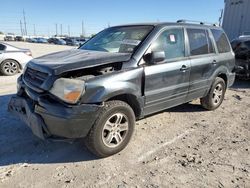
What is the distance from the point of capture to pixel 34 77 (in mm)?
3688

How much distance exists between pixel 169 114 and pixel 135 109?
5.36ft

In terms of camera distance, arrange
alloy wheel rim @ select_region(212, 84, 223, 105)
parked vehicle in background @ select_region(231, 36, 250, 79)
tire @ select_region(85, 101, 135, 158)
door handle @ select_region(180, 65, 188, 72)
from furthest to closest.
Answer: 1. parked vehicle in background @ select_region(231, 36, 250, 79)
2. alloy wheel rim @ select_region(212, 84, 223, 105)
3. door handle @ select_region(180, 65, 188, 72)
4. tire @ select_region(85, 101, 135, 158)

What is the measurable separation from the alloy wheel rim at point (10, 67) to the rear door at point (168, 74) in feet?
22.9

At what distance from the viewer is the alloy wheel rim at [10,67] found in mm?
9281

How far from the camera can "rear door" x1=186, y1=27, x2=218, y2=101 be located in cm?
476

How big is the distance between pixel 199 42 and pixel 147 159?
103 inches

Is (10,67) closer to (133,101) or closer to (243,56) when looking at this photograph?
(133,101)

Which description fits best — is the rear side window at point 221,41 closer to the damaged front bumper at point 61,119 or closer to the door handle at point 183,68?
the door handle at point 183,68

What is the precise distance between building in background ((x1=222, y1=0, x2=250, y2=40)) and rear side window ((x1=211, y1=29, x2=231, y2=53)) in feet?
33.5

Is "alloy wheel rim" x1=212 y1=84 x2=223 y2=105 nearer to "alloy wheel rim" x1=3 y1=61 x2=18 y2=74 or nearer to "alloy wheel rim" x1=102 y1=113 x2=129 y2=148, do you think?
"alloy wheel rim" x1=102 y1=113 x2=129 y2=148

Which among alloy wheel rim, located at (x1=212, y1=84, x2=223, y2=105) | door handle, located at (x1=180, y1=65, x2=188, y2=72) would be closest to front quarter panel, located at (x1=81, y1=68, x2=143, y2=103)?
door handle, located at (x1=180, y1=65, x2=188, y2=72)

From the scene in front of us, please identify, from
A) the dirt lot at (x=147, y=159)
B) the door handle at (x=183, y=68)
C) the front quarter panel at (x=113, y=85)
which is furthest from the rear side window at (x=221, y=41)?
the front quarter panel at (x=113, y=85)

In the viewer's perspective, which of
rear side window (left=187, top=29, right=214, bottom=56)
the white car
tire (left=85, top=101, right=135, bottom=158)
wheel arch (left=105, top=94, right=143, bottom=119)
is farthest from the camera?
the white car

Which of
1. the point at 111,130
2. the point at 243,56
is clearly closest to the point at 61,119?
the point at 111,130
